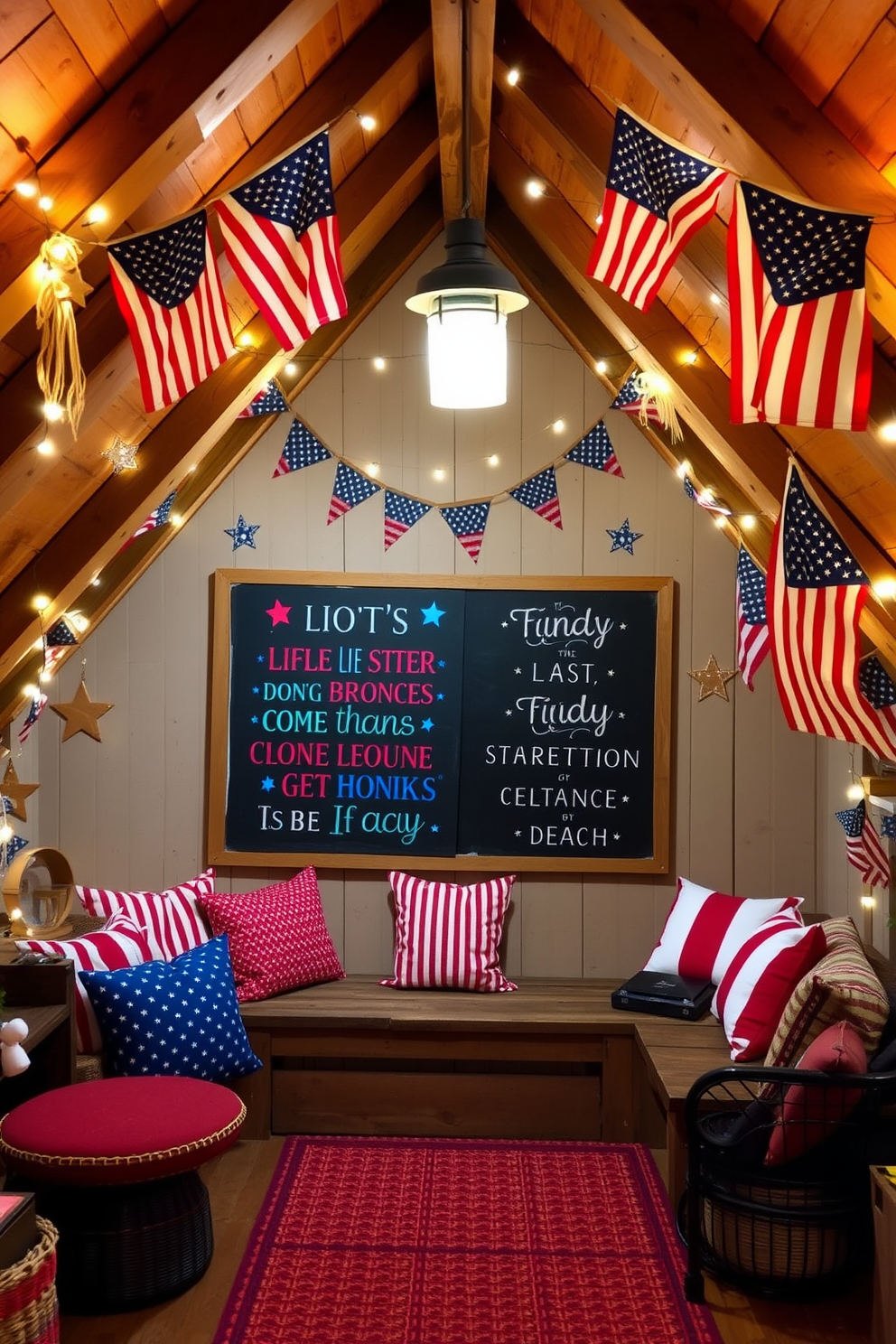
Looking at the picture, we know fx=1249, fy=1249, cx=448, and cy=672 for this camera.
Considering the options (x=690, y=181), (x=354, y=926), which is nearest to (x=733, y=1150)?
(x=354, y=926)

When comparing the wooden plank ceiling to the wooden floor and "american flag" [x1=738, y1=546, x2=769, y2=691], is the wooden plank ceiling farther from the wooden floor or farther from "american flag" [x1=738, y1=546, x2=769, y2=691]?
the wooden floor

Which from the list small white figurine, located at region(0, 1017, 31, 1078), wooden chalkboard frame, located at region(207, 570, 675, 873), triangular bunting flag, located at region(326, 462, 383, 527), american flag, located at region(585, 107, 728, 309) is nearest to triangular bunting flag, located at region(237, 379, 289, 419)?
triangular bunting flag, located at region(326, 462, 383, 527)

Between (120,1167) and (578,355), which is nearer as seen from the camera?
(120,1167)

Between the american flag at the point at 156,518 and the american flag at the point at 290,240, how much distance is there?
1.22 metres

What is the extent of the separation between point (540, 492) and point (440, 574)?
1.45 ft

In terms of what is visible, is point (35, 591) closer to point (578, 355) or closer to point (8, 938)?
point (8, 938)

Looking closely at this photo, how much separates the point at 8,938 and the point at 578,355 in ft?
8.62

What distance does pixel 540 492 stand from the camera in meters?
4.27

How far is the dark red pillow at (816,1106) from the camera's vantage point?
2.73m

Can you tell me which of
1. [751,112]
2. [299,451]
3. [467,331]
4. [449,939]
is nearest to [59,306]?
[467,331]

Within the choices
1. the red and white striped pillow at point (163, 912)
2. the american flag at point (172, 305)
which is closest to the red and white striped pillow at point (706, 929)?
the red and white striped pillow at point (163, 912)

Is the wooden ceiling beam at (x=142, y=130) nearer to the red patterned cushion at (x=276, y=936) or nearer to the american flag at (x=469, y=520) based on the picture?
the american flag at (x=469, y=520)

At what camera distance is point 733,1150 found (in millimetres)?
2830

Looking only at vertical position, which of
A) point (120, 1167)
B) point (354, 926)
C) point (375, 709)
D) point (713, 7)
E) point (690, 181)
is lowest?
point (120, 1167)
